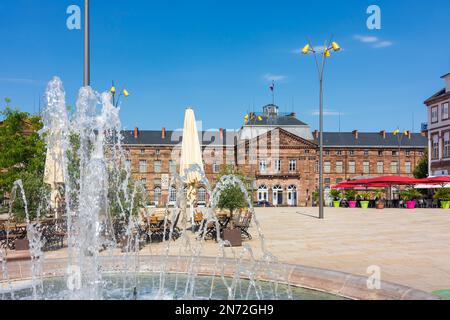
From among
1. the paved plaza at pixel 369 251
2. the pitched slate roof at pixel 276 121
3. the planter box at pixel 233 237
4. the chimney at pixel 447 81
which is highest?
the chimney at pixel 447 81

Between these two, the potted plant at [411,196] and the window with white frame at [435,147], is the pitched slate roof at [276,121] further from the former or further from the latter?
the potted plant at [411,196]

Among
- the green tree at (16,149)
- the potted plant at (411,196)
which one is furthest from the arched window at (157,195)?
the green tree at (16,149)

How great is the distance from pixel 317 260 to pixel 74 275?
5355 millimetres

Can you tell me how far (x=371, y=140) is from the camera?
69.5 m

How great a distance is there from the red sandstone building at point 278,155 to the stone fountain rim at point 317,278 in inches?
2036

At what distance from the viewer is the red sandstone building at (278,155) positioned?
63.2 metres

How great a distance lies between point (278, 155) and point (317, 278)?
5673cm

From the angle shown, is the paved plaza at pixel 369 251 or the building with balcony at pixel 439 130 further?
the building with balcony at pixel 439 130

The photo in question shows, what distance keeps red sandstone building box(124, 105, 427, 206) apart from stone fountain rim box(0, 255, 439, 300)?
5172 cm

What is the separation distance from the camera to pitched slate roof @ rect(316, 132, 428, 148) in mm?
67938

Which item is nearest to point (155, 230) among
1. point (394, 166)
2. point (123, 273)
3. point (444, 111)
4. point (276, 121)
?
point (123, 273)

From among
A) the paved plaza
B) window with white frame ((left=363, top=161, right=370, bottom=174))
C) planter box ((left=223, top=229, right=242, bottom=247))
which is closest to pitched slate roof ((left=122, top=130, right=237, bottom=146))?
window with white frame ((left=363, top=161, right=370, bottom=174))
